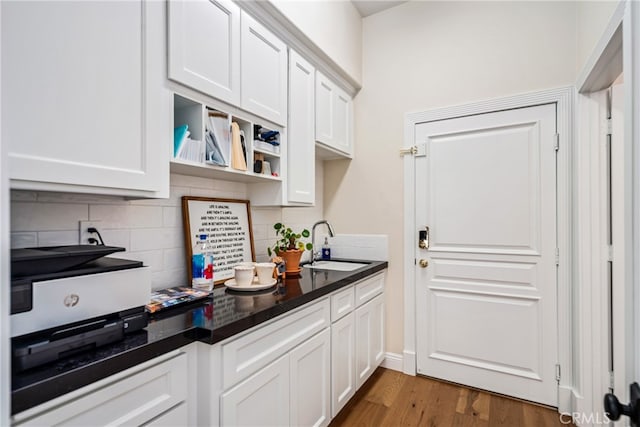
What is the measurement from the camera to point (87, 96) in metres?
0.99

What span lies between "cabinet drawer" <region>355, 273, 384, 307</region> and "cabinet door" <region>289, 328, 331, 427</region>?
47 cm

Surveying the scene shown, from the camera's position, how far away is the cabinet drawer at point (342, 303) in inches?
74.3

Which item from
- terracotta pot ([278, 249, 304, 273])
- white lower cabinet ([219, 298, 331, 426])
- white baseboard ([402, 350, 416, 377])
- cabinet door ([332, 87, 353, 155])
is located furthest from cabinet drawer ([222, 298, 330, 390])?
cabinet door ([332, 87, 353, 155])

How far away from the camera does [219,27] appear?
59.5 inches

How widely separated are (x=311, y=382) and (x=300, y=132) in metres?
1.49

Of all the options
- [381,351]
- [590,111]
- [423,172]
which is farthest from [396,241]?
[590,111]

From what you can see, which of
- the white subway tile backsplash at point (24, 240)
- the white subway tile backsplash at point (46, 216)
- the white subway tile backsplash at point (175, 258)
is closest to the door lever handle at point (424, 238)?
the white subway tile backsplash at point (175, 258)

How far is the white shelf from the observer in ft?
4.66

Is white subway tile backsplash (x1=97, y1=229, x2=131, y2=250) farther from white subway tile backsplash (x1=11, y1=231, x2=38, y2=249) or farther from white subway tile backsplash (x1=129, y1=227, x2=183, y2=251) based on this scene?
white subway tile backsplash (x1=11, y1=231, x2=38, y2=249)

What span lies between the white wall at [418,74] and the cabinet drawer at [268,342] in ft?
4.01

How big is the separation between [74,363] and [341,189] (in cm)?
235

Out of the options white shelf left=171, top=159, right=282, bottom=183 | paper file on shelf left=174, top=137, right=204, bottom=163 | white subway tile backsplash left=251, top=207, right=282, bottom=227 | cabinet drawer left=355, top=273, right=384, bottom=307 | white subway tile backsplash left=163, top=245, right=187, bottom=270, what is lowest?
cabinet drawer left=355, top=273, right=384, bottom=307

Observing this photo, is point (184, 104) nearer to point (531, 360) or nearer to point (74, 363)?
point (74, 363)

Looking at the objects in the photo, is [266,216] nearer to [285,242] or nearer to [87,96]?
[285,242]
